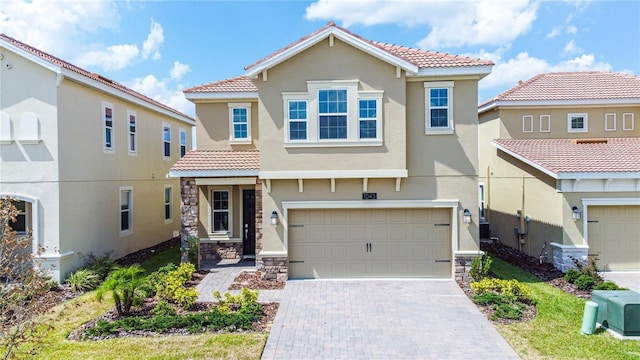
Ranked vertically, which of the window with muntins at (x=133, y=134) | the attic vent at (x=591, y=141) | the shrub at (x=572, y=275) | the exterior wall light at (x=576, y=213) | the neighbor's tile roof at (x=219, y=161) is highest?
the window with muntins at (x=133, y=134)

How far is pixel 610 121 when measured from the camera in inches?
643

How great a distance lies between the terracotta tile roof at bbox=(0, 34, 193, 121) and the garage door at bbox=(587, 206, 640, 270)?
57.7 feet

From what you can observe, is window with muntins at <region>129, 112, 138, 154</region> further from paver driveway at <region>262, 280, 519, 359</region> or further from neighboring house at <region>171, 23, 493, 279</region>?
paver driveway at <region>262, 280, 519, 359</region>

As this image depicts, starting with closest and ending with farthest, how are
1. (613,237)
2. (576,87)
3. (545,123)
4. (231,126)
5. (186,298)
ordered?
1. (186,298)
2. (613,237)
3. (231,126)
4. (545,123)
5. (576,87)

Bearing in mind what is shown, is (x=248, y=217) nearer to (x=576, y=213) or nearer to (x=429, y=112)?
(x=429, y=112)

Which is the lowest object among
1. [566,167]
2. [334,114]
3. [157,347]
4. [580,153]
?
[157,347]

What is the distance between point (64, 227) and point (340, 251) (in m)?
8.83

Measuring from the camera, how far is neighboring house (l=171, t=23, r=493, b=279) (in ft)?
37.5

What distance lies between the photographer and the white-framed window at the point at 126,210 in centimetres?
1579

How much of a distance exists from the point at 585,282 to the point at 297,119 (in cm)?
953

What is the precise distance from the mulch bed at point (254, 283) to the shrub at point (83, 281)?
4324 millimetres

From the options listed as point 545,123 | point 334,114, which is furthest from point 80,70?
point 545,123

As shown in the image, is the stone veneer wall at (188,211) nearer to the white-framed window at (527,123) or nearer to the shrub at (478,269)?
the shrub at (478,269)

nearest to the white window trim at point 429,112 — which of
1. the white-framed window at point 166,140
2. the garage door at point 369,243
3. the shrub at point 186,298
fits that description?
the garage door at point 369,243
